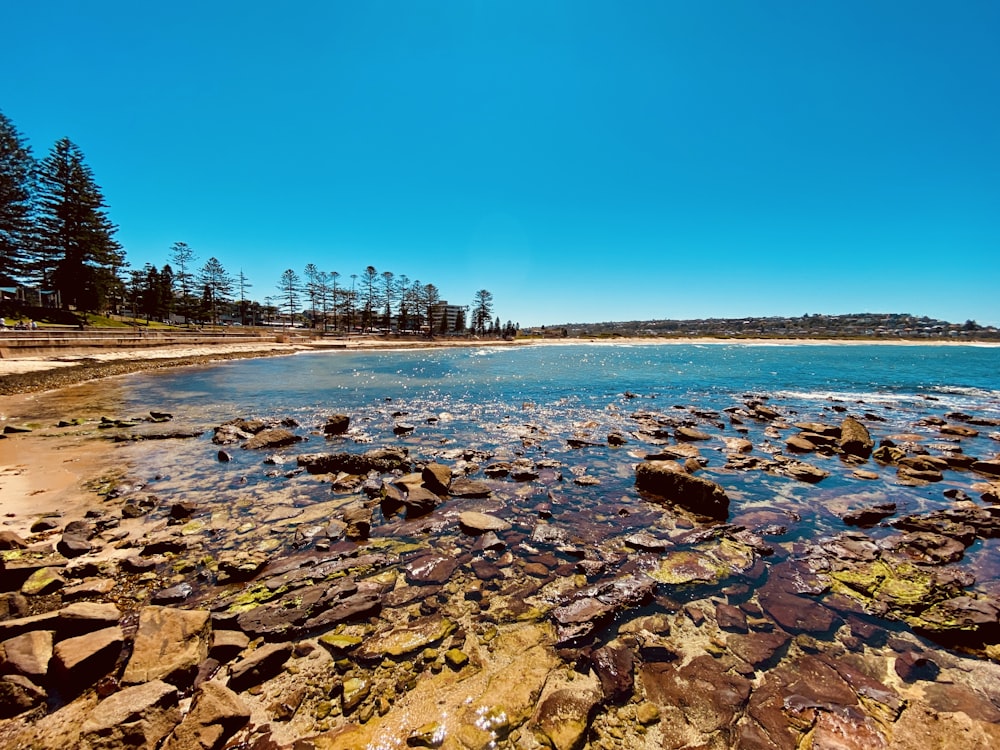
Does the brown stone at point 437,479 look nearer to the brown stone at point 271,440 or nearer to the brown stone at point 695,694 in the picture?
the brown stone at point 695,694

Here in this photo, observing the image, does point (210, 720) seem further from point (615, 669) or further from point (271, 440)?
point (271, 440)

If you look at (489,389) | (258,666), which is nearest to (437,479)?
(258,666)

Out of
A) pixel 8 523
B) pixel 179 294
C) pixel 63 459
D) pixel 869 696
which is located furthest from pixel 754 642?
pixel 179 294

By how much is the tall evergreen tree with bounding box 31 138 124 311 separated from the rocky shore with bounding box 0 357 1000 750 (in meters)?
75.8

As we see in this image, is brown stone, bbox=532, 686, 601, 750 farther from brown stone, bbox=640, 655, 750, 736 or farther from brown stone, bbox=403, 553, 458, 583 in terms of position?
brown stone, bbox=403, 553, 458, 583

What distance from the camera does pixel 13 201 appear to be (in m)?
55.4

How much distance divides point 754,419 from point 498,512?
18182 millimetres

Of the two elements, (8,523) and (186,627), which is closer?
(186,627)

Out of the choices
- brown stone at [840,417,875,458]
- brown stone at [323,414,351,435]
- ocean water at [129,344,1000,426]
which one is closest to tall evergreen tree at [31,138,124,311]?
ocean water at [129,344,1000,426]

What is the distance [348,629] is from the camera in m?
5.39

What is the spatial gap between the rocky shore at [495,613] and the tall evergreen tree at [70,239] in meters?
75.8

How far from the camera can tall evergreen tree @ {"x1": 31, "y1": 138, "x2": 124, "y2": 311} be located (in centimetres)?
6047

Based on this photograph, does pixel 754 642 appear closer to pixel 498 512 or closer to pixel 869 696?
pixel 869 696

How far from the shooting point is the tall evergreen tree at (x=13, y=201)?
53250 millimetres
